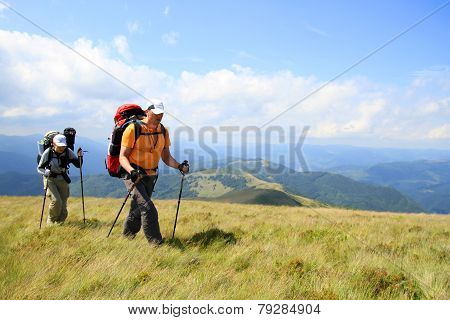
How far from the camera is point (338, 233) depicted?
10039 millimetres

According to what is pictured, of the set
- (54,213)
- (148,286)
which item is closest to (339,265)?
(148,286)

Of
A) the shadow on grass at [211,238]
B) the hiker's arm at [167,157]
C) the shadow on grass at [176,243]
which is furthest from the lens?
the hiker's arm at [167,157]

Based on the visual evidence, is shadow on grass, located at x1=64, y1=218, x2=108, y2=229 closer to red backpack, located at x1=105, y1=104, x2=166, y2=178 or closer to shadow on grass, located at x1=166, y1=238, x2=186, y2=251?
red backpack, located at x1=105, y1=104, x2=166, y2=178

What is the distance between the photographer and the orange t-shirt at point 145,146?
7526mm

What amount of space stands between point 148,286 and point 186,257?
1.65 metres

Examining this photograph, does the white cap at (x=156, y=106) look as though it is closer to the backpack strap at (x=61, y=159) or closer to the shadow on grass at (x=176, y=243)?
the shadow on grass at (x=176, y=243)

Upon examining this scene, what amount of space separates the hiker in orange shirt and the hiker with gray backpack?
352 centimetres

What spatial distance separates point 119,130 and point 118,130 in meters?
0.03

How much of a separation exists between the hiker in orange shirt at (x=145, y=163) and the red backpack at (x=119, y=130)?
23cm

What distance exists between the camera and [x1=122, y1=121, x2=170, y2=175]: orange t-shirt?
296 inches

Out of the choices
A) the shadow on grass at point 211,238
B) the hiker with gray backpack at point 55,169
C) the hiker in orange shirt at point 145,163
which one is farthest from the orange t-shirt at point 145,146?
the hiker with gray backpack at point 55,169

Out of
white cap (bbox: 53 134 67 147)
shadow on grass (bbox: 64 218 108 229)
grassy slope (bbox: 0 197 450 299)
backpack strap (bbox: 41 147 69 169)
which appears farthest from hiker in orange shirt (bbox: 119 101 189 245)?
backpack strap (bbox: 41 147 69 169)
